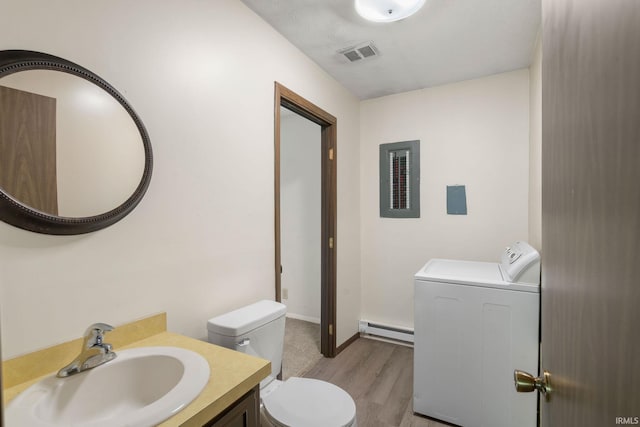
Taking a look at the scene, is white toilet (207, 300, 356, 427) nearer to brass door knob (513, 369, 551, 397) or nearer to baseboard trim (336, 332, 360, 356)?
brass door knob (513, 369, 551, 397)

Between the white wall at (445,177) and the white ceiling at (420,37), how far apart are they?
9.8 inches

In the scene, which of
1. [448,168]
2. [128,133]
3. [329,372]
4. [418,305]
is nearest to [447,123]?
[448,168]

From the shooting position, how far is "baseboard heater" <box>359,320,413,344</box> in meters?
2.99

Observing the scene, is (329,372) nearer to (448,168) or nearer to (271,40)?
(448,168)

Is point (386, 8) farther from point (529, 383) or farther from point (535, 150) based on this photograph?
point (529, 383)

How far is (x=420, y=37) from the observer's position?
2086 mm

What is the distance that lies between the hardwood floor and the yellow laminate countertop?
1224mm

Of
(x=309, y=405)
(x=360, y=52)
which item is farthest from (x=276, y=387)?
(x=360, y=52)

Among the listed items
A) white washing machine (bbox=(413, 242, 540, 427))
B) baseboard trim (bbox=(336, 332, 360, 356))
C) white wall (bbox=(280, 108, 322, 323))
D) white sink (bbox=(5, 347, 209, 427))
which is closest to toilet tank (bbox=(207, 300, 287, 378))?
white sink (bbox=(5, 347, 209, 427))

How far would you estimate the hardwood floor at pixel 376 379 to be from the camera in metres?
1.99

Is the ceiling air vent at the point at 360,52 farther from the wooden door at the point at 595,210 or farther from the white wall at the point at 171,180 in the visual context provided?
the wooden door at the point at 595,210

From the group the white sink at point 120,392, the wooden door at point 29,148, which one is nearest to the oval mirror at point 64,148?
the wooden door at point 29,148

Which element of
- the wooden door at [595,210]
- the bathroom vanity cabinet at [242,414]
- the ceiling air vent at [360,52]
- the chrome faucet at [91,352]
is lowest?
the bathroom vanity cabinet at [242,414]

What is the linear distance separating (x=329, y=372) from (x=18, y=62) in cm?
249
